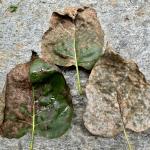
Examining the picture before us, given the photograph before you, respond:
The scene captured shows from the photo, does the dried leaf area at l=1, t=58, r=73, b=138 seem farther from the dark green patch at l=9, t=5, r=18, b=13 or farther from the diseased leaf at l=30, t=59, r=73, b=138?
the dark green patch at l=9, t=5, r=18, b=13

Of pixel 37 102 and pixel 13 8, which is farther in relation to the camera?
pixel 13 8

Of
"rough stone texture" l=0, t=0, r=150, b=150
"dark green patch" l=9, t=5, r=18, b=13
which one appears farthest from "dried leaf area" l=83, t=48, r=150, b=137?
"dark green patch" l=9, t=5, r=18, b=13

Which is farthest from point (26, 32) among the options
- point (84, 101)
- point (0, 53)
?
point (84, 101)

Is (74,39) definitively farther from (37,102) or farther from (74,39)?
(37,102)

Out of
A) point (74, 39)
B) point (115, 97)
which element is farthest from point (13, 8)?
point (115, 97)

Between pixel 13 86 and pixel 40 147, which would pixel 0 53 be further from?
pixel 40 147
